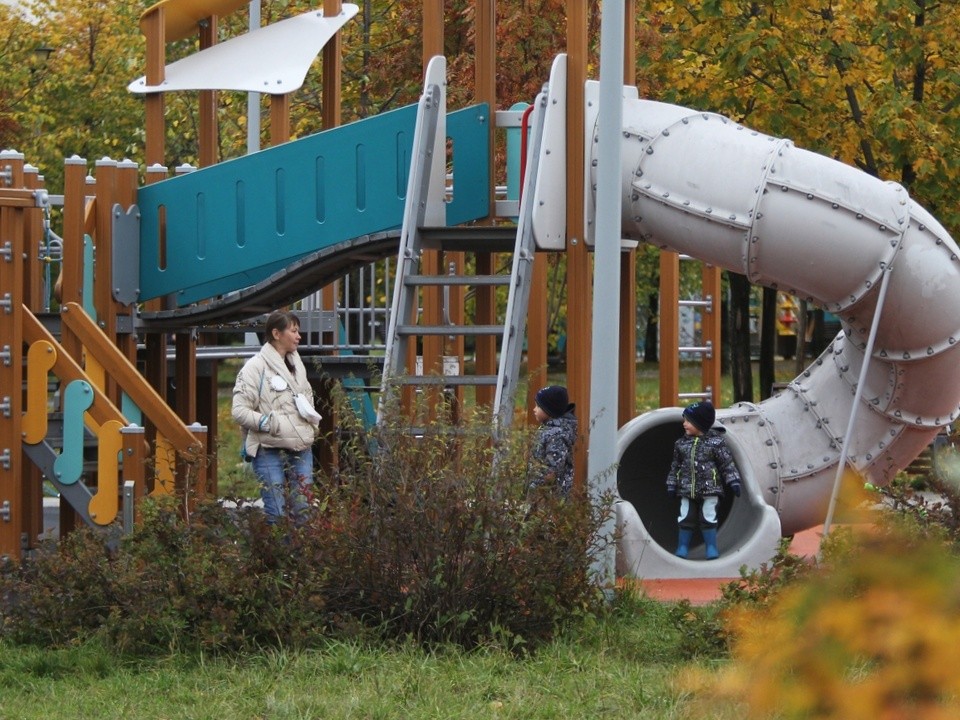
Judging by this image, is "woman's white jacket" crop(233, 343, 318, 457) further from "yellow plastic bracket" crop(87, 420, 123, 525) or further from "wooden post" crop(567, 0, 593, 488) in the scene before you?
"wooden post" crop(567, 0, 593, 488)

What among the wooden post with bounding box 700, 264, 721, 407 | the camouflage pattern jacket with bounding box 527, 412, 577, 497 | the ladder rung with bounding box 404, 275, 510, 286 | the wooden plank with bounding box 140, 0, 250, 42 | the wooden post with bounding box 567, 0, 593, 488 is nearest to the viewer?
the camouflage pattern jacket with bounding box 527, 412, 577, 497

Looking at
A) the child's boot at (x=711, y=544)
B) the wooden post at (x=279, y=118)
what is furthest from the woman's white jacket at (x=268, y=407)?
the wooden post at (x=279, y=118)

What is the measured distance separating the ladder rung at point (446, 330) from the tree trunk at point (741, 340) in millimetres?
11274

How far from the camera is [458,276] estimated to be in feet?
33.8

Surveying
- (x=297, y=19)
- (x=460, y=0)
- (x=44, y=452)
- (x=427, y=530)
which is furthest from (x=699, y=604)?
(x=460, y=0)

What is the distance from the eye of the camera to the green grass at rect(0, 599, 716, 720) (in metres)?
6.15

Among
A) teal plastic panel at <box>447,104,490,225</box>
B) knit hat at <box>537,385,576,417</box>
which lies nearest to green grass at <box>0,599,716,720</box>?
knit hat at <box>537,385,576,417</box>

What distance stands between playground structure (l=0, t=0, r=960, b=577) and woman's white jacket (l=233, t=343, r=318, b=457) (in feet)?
1.39

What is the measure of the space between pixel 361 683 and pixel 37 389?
3.78 m

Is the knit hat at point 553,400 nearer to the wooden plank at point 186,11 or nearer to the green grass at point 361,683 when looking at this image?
the green grass at point 361,683

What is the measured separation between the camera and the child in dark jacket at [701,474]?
10.7 meters

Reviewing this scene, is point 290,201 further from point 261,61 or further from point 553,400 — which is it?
point 261,61

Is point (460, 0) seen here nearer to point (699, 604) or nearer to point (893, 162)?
point (893, 162)

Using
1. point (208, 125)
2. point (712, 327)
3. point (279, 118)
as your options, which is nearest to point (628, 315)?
point (712, 327)
